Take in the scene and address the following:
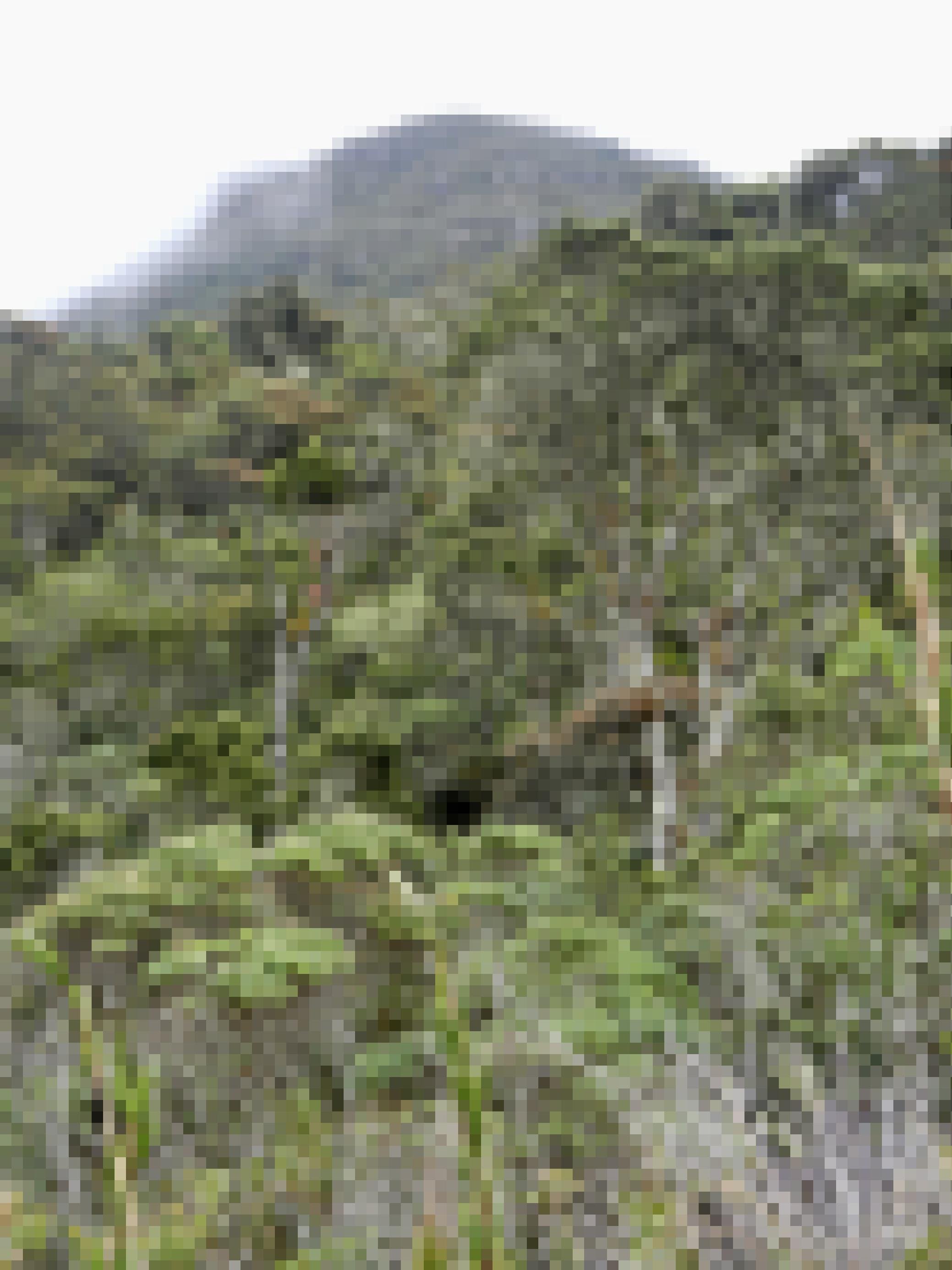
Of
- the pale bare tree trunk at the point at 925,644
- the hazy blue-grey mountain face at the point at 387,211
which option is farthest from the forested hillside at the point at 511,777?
the hazy blue-grey mountain face at the point at 387,211

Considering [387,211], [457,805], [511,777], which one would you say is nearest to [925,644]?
[511,777]

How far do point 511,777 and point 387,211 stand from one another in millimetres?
35746

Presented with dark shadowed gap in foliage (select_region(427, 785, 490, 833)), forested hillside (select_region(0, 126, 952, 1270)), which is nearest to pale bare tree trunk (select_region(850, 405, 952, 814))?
forested hillside (select_region(0, 126, 952, 1270))

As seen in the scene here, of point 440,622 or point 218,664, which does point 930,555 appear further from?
point 218,664

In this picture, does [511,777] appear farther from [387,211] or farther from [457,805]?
[387,211]

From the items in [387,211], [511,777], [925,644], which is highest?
[387,211]

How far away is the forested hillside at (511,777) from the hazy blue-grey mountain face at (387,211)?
15958 mm

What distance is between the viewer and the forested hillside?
1.47m

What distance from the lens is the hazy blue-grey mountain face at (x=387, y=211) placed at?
32.9 metres

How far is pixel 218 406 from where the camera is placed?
50.3ft

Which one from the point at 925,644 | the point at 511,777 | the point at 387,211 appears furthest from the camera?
the point at 387,211

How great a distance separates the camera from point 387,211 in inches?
1580

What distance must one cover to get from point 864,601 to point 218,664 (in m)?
9.41

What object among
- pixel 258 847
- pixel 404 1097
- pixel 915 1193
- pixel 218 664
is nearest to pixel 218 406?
pixel 218 664
